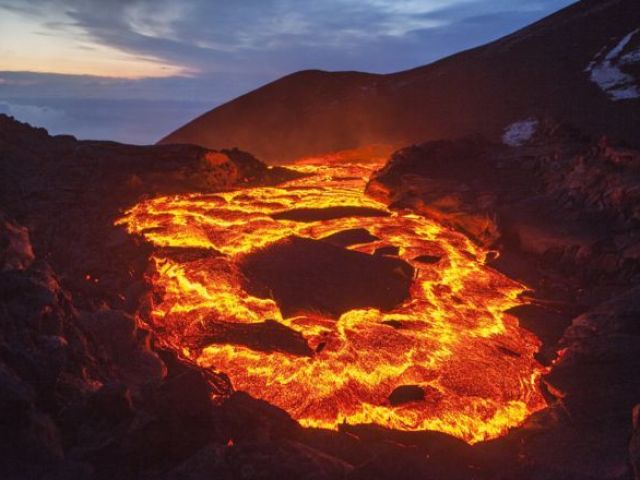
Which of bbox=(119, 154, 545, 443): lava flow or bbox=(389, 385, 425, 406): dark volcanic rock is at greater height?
bbox=(119, 154, 545, 443): lava flow

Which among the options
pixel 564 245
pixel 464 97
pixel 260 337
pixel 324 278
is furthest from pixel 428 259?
pixel 464 97

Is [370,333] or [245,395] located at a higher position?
[245,395]

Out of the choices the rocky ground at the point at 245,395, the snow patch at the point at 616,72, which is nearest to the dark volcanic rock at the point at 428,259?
Result: the rocky ground at the point at 245,395

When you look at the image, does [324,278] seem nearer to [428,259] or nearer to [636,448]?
[428,259]

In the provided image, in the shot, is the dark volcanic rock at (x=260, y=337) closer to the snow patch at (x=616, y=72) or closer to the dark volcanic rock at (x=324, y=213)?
the dark volcanic rock at (x=324, y=213)

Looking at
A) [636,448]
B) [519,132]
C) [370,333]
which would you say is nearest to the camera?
[636,448]

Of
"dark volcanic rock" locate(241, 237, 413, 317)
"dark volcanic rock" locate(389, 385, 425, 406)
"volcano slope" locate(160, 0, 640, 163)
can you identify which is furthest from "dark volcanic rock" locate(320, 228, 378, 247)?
"volcano slope" locate(160, 0, 640, 163)

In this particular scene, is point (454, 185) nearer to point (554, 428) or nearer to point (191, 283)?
point (191, 283)

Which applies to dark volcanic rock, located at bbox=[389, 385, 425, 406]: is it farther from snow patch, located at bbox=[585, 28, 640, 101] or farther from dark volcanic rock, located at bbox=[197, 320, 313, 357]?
snow patch, located at bbox=[585, 28, 640, 101]
